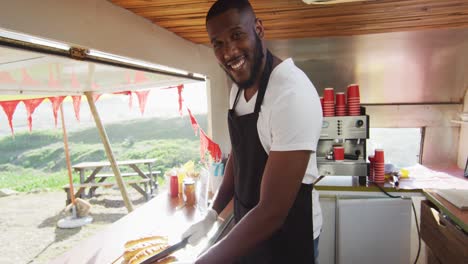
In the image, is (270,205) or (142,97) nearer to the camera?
(270,205)

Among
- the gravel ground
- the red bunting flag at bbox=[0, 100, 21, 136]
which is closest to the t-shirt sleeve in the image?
the red bunting flag at bbox=[0, 100, 21, 136]

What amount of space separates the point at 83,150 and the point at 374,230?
9.27 m

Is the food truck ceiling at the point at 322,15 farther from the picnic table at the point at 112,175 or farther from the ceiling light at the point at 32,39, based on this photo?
the picnic table at the point at 112,175

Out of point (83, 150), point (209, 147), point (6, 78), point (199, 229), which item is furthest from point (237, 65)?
point (83, 150)

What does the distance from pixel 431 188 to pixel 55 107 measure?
3722 mm

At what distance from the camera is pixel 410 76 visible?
108 inches

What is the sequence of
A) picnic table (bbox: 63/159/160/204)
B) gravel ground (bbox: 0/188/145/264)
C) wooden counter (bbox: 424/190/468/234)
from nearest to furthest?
wooden counter (bbox: 424/190/468/234) → gravel ground (bbox: 0/188/145/264) → picnic table (bbox: 63/159/160/204)

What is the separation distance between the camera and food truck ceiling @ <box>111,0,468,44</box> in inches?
A: 55.8

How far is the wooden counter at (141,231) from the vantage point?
1396 mm

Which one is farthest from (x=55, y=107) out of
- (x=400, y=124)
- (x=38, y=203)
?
(x=38, y=203)

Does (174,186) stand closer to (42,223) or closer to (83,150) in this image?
(42,223)

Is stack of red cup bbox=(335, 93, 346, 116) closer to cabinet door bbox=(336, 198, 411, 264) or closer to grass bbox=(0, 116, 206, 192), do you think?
cabinet door bbox=(336, 198, 411, 264)

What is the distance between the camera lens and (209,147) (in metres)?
2.54

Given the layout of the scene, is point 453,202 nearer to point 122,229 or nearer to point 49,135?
point 122,229
